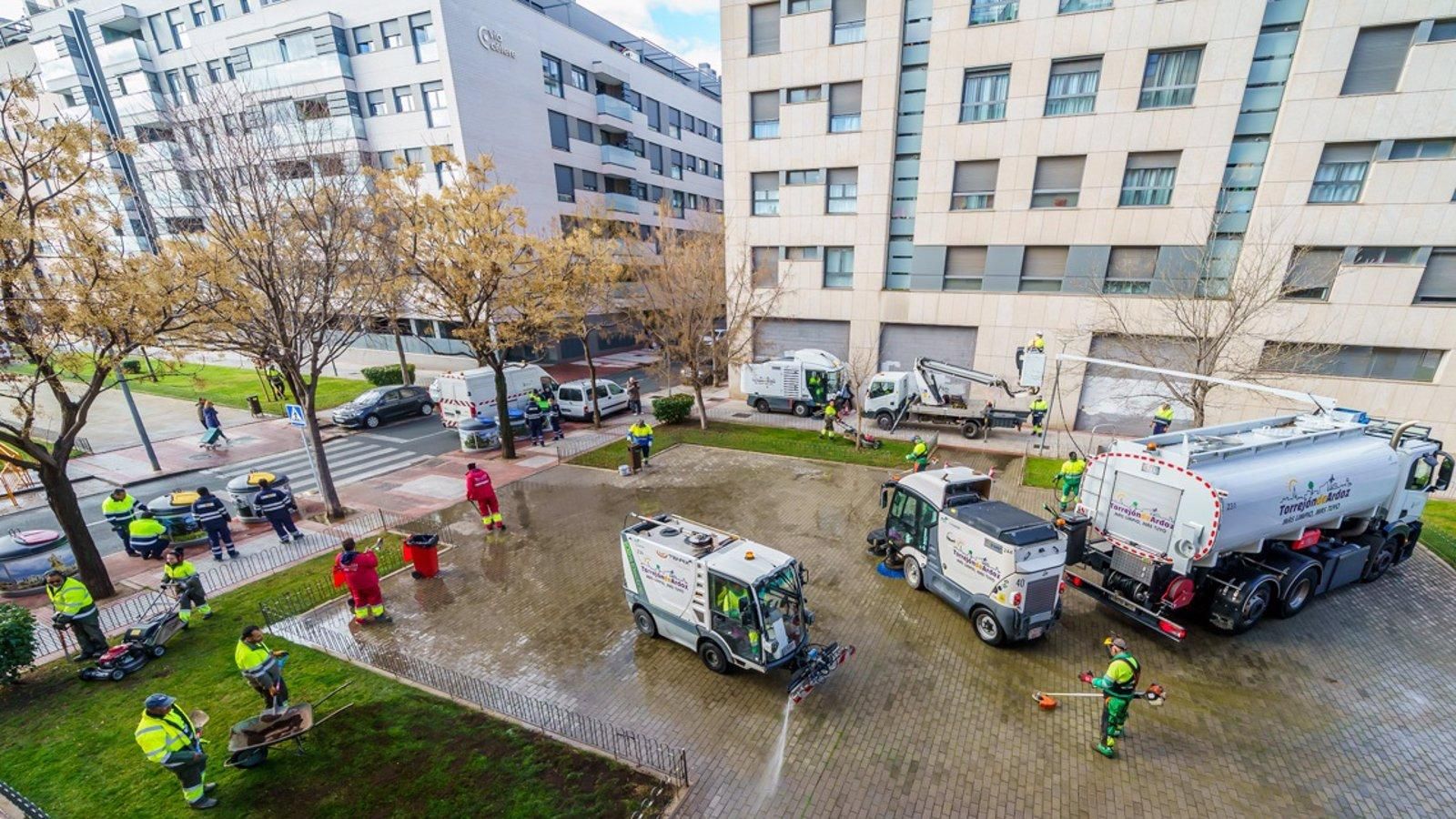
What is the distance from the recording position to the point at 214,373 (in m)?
33.7

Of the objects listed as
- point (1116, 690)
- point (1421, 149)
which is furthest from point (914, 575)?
point (1421, 149)

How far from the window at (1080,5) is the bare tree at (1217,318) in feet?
29.6

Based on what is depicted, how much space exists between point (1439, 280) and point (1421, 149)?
13.3 ft

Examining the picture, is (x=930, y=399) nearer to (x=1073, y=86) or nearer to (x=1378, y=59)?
(x=1073, y=86)

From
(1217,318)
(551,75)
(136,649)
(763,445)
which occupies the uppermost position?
(551,75)

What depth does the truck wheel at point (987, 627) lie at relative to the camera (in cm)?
924

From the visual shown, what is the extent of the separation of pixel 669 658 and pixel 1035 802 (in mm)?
5518

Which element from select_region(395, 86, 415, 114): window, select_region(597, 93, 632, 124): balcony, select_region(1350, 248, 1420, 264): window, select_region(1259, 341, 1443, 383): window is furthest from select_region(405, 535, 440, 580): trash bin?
select_region(597, 93, 632, 124): balcony

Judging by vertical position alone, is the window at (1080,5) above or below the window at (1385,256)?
above

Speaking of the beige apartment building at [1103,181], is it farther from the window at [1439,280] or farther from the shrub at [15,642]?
the shrub at [15,642]

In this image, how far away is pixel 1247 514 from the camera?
8.95 metres

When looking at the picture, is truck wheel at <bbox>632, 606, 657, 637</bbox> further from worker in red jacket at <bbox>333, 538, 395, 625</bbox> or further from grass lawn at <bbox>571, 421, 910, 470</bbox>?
grass lawn at <bbox>571, 421, 910, 470</bbox>

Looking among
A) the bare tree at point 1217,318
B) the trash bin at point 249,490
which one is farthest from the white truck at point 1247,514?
the trash bin at point 249,490

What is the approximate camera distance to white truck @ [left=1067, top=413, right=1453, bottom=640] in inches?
354
